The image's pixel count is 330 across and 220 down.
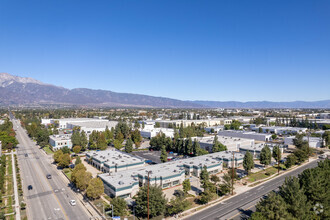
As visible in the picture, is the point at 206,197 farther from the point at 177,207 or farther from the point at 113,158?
the point at 113,158

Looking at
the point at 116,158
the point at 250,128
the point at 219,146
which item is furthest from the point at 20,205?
the point at 250,128

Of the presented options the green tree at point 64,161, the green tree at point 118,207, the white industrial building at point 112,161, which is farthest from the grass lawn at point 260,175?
the green tree at point 64,161

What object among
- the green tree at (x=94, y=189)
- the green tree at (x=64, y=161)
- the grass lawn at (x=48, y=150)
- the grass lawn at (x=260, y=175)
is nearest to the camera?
the green tree at (x=94, y=189)

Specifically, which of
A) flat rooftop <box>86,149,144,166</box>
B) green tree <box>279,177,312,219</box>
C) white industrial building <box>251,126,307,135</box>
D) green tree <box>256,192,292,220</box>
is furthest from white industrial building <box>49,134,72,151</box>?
white industrial building <box>251,126,307,135</box>

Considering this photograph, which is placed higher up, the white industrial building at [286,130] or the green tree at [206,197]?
the white industrial building at [286,130]

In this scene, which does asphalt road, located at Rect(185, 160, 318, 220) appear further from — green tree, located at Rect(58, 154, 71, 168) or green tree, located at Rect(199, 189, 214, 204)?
green tree, located at Rect(58, 154, 71, 168)

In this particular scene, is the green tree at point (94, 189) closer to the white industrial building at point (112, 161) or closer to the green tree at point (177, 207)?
the green tree at point (177, 207)

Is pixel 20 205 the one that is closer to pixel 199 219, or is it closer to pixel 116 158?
pixel 116 158
